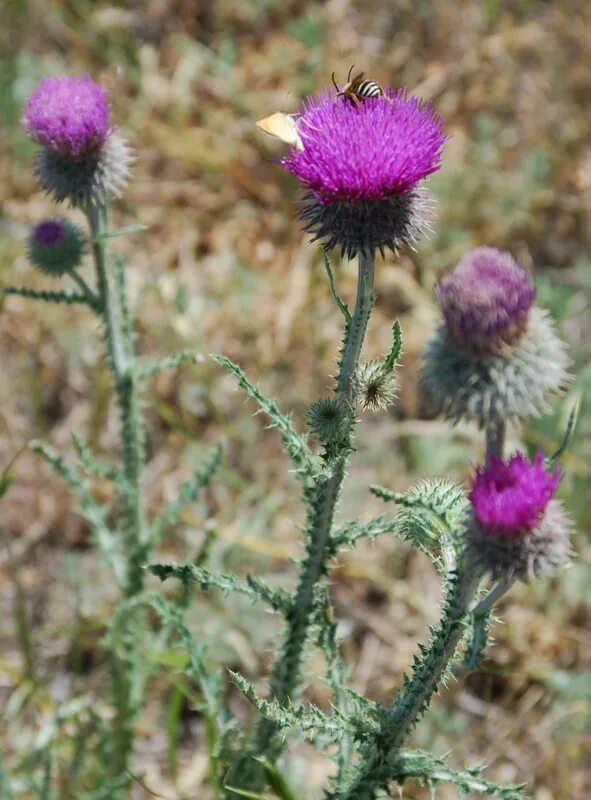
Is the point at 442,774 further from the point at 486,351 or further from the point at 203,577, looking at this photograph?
the point at 486,351

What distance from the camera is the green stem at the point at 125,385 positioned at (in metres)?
3.32

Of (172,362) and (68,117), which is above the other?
(68,117)

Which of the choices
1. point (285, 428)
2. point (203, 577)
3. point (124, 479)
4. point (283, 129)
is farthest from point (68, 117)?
point (203, 577)

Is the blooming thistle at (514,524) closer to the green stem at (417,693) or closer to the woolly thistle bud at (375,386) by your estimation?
the green stem at (417,693)

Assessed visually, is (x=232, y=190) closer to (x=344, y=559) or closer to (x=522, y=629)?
(x=344, y=559)

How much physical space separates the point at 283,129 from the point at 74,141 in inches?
43.3

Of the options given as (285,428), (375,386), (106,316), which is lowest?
(285,428)

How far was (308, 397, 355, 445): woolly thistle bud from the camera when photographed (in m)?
2.24

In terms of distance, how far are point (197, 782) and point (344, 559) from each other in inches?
52.9

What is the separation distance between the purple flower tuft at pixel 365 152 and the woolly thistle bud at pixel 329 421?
563 mm

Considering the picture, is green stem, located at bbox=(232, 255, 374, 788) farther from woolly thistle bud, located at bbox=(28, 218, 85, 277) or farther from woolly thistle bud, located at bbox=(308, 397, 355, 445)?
woolly thistle bud, located at bbox=(28, 218, 85, 277)

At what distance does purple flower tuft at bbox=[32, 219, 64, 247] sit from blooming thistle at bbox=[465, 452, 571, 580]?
6.81ft

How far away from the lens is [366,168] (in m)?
2.28

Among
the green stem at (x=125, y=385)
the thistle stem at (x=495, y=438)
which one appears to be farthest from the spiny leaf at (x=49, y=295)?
the thistle stem at (x=495, y=438)
